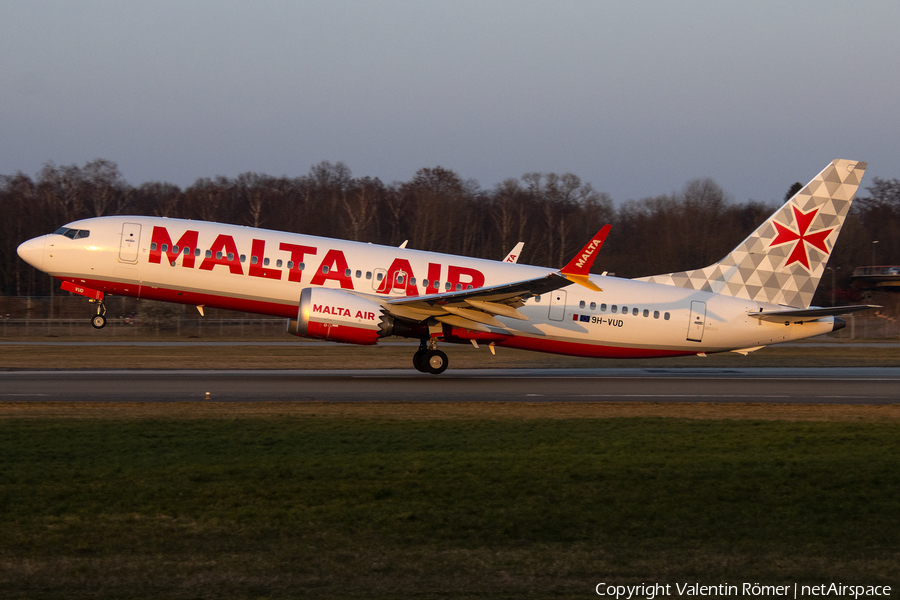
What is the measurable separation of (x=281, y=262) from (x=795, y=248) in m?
16.9

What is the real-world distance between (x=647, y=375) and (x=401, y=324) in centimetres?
864

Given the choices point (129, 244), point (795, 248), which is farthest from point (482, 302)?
point (795, 248)

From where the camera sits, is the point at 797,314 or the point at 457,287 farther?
the point at 797,314

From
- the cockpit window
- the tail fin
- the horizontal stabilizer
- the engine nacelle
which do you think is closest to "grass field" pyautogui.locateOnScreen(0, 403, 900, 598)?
the engine nacelle

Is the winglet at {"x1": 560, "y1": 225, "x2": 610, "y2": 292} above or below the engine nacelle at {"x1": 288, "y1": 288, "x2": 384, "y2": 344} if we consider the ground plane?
above

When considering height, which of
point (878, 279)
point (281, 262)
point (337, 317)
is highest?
point (878, 279)

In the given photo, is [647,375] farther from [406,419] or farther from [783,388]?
[406,419]

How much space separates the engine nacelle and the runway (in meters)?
1.35

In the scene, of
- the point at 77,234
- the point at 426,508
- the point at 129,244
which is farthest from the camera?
the point at 77,234

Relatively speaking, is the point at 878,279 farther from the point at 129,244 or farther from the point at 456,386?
the point at 129,244

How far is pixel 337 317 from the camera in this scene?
22750 mm

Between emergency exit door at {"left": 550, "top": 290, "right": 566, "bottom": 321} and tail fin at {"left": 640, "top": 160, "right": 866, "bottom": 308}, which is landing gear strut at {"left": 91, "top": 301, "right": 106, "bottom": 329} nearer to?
emergency exit door at {"left": 550, "top": 290, "right": 566, "bottom": 321}

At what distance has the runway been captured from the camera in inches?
775

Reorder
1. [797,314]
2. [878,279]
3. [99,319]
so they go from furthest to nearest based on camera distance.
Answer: [878,279] → [797,314] → [99,319]
